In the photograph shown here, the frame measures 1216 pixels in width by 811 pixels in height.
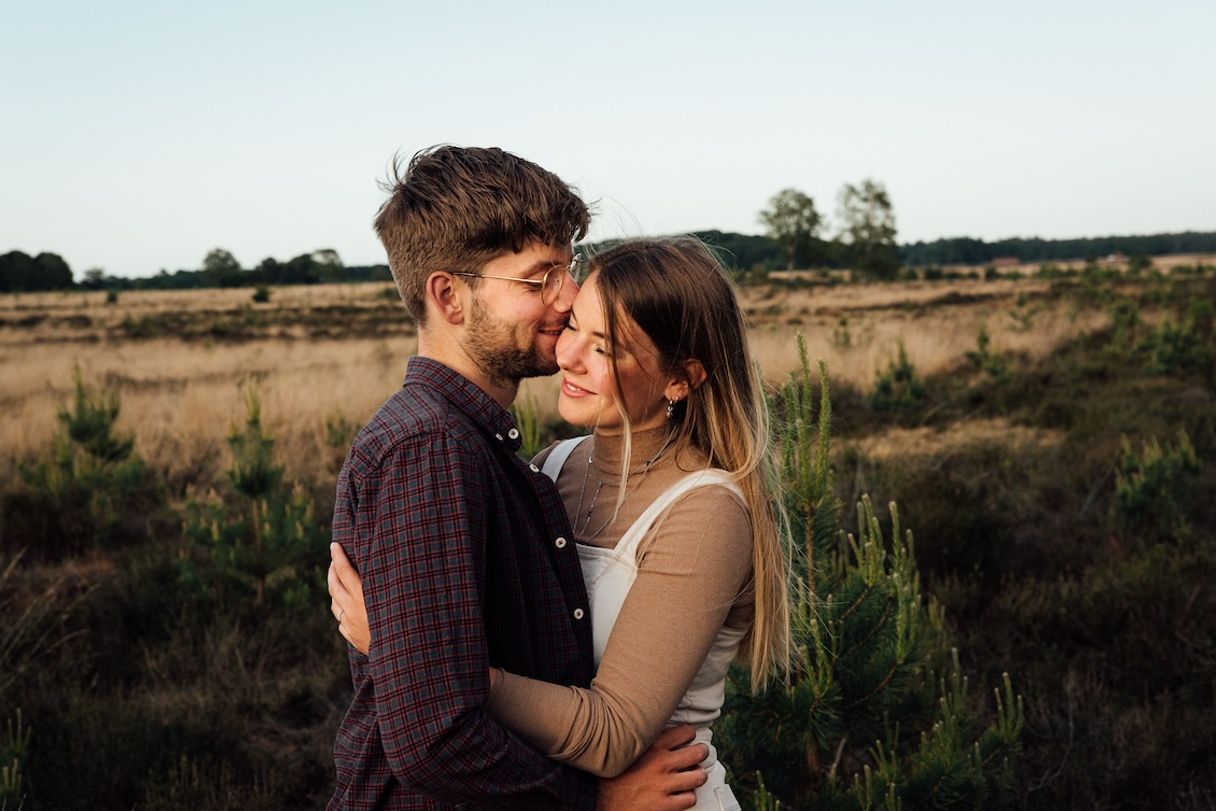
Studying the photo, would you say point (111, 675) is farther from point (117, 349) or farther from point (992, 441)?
point (117, 349)

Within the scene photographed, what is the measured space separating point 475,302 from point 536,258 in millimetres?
135

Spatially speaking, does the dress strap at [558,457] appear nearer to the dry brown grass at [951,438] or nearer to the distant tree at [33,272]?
the dry brown grass at [951,438]

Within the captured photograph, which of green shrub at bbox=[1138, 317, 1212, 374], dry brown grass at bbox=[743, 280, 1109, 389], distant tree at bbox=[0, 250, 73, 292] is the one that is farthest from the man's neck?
distant tree at bbox=[0, 250, 73, 292]

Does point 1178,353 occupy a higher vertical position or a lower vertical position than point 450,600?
lower

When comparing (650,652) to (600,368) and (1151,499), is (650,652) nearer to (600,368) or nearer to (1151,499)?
(600,368)

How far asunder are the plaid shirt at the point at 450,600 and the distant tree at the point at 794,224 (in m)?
73.1

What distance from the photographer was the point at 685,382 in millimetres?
1862

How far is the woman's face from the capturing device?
1.77m

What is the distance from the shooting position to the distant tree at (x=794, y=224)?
2867 inches

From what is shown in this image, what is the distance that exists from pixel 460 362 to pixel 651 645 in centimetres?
59

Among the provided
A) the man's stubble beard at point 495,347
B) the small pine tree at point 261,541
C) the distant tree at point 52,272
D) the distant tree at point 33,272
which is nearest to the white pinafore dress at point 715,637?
the man's stubble beard at point 495,347

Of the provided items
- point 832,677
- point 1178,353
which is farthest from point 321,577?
point 1178,353

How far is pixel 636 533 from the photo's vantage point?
66.4 inches

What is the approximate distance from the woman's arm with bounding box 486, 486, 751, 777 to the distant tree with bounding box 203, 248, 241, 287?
83.5 metres
